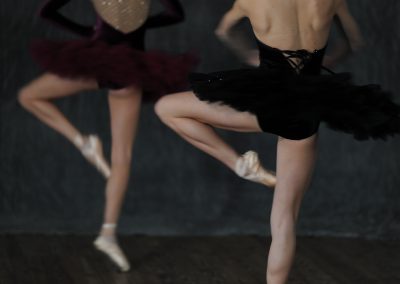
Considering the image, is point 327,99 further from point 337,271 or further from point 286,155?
point 337,271

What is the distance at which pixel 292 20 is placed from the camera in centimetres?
324

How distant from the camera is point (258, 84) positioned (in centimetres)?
324

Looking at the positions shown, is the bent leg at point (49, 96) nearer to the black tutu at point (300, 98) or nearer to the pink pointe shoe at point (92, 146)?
the pink pointe shoe at point (92, 146)

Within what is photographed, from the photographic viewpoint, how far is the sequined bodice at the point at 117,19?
415 cm

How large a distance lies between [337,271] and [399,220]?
43.7 inches

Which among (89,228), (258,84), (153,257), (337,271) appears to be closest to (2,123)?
(89,228)

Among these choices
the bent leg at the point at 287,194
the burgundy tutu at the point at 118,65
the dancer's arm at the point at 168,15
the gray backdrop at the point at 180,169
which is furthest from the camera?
the gray backdrop at the point at 180,169

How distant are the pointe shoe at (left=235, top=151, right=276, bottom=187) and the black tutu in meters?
0.26

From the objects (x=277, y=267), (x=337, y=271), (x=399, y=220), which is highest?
(x=277, y=267)

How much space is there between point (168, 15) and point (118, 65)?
41 centimetres

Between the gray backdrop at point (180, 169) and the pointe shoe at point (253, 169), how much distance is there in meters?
1.87

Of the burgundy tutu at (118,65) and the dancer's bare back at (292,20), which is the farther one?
the burgundy tutu at (118,65)

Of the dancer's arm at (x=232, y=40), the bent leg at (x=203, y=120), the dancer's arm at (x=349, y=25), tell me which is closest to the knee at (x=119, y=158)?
the bent leg at (x=203, y=120)

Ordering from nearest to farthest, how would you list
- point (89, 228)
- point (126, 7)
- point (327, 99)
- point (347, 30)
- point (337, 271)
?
point (327, 99) < point (347, 30) < point (126, 7) < point (337, 271) < point (89, 228)
